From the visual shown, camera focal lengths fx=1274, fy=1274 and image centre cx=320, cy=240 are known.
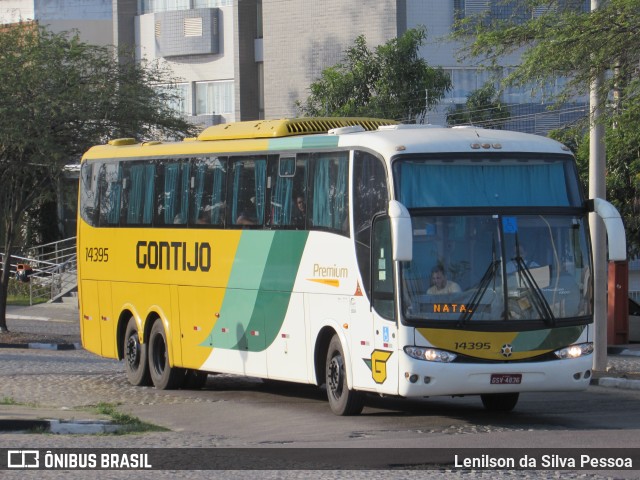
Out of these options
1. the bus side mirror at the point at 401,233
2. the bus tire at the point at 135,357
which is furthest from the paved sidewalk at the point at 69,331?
the bus tire at the point at 135,357

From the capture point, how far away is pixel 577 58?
17.8 meters

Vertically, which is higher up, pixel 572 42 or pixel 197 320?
pixel 572 42

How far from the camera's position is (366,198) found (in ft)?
49.8

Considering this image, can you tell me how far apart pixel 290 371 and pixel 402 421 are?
214 centimetres

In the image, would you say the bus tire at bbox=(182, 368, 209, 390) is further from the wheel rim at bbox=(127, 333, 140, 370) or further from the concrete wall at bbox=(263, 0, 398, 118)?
the concrete wall at bbox=(263, 0, 398, 118)

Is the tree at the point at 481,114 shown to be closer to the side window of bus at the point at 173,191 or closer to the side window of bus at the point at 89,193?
the side window of bus at the point at 89,193

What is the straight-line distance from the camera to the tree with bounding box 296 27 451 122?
36.8 m

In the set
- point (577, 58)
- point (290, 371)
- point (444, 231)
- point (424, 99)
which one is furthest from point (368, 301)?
point (424, 99)

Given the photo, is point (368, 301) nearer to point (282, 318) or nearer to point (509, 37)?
point (282, 318)

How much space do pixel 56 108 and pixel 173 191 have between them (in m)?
9.79

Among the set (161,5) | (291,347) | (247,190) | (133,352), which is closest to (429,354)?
(291,347)

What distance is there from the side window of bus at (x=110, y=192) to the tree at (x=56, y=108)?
6256mm

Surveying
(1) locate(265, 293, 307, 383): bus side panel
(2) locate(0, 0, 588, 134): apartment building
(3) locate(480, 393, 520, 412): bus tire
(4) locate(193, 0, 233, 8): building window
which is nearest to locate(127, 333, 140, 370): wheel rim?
(1) locate(265, 293, 307, 383): bus side panel

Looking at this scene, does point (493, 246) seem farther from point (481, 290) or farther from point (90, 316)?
point (90, 316)
